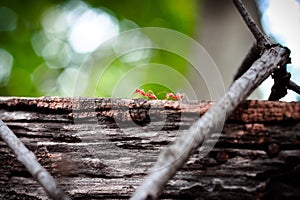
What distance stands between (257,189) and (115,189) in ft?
0.71

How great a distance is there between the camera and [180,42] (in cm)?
316

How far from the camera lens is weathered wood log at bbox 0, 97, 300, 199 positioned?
0.47 m

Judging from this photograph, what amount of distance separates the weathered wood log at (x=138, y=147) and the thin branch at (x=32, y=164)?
0.13 feet

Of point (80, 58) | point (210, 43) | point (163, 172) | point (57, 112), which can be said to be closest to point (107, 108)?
point (57, 112)

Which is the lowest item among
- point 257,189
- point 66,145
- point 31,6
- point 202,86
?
point 257,189

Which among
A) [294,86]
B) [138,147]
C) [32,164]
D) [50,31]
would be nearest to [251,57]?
[294,86]

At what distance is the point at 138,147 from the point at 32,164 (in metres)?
0.16

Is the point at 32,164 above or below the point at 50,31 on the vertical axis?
below

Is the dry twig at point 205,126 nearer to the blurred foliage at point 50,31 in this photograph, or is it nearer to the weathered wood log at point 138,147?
the weathered wood log at point 138,147

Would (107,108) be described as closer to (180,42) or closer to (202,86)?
(202,86)

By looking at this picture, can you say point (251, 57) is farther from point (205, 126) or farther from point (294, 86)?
point (205, 126)

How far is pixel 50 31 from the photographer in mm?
3377

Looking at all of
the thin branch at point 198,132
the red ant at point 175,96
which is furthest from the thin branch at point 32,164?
the red ant at point 175,96

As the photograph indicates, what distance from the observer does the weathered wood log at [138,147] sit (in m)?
0.47
